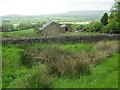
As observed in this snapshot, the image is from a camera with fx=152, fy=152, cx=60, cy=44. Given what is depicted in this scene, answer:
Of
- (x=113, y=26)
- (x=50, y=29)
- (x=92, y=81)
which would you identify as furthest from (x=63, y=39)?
(x=50, y=29)

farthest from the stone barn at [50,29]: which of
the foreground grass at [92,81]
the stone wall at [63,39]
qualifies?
the foreground grass at [92,81]

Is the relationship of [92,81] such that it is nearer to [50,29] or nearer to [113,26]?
[113,26]

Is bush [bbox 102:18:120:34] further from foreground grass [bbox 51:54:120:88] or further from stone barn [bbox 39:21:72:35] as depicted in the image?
foreground grass [bbox 51:54:120:88]

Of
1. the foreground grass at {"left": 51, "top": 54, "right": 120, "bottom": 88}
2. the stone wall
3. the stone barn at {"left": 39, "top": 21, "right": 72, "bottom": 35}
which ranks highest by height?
the stone barn at {"left": 39, "top": 21, "right": 72, "bottom": 35}

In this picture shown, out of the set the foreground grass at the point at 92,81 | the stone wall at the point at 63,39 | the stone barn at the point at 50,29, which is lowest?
the foreground grass at the point at 92,81

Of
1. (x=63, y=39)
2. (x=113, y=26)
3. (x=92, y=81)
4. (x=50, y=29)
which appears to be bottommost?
(x=92, y=81)

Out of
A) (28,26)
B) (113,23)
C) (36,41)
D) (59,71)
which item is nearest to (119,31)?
(113,23)

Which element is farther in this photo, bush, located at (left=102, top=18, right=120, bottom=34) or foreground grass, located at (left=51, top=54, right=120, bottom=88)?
bush, located at (left=102, top=18, right=120, bottom=34)

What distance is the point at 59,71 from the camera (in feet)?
16.3

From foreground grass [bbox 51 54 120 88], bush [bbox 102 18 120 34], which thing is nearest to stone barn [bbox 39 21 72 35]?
bush [bbox 102 18 120 34]

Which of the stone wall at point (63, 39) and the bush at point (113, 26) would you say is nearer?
the stone wall at point (63, 39)

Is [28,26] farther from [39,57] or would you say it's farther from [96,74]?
[96,74]

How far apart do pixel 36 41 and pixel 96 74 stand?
957 centimetres

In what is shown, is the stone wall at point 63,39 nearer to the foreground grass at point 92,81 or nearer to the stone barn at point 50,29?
the foreground grass at point 92,81
